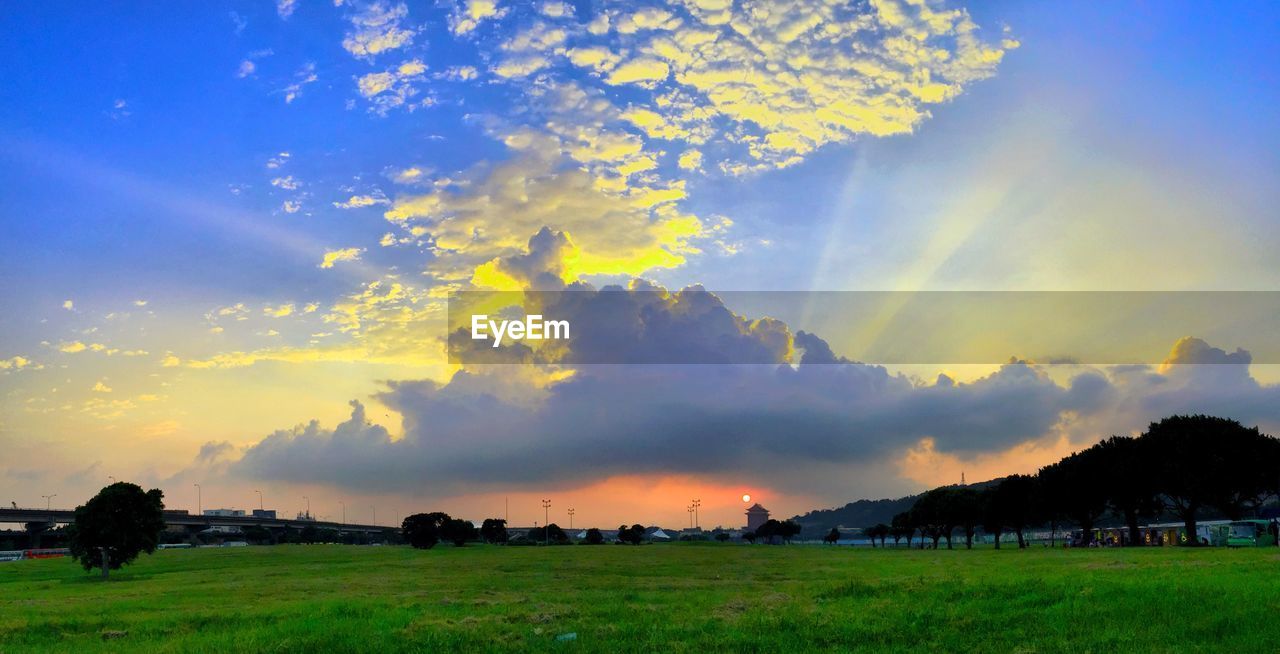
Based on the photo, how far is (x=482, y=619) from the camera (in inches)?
1156

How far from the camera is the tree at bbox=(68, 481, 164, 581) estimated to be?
86.4 meters

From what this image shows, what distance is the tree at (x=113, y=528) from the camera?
86375mm

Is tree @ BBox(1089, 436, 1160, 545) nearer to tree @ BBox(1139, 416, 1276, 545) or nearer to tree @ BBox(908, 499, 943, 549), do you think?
tree @ BBox(1139, 416, 1276, 545)

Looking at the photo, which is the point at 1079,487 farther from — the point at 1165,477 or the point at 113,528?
the point at 113,528

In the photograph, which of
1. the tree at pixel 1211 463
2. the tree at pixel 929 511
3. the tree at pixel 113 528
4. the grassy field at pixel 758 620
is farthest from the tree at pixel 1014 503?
the tree at pixel 113 528

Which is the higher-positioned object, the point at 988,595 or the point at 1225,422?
the point at 1225,422

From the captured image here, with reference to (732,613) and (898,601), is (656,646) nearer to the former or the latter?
(732,613)

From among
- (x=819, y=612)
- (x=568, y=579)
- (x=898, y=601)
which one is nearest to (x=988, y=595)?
(x=898, y=601)

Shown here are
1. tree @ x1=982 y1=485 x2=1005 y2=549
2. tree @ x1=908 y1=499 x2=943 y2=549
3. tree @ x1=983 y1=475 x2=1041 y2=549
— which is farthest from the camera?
tree @ x1=908 y1=499 x2=943 y2=549

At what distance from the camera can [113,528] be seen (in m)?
86.4

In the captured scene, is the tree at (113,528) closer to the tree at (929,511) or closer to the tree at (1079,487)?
the tree at (1079,487)

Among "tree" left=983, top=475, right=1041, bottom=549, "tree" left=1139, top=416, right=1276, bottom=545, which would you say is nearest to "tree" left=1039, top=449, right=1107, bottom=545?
"tree" left=983, top=475, right=1041, bottom=549

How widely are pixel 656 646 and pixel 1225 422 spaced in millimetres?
107843

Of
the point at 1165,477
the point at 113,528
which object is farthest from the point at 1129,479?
the point at 113,528
